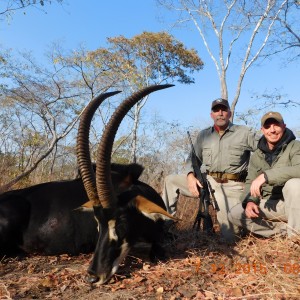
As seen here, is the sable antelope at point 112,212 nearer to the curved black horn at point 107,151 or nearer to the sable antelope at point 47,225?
the curved black horn at point 107,151

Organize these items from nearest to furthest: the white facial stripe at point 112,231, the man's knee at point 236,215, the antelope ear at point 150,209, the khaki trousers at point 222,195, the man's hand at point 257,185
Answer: the white facial stripe at point 112,231
the antelope ear at point 150,209
the man's hand at point 257,185
the man's knee at point 236,215
the khaki trousers at point 222,195

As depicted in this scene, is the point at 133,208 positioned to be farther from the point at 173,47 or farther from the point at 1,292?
the point at 173,47

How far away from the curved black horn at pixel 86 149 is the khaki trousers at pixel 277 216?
1924mm

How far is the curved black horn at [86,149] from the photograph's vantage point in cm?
347

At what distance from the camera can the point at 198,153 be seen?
218 inches

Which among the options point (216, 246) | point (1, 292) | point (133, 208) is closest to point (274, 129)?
point (216, 246)

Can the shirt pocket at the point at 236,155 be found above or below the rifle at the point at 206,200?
above

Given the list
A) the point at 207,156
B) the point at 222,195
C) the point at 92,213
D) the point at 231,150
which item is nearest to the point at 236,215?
the point at 222,195

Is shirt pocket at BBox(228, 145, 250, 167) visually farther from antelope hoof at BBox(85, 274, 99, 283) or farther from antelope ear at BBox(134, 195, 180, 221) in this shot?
antelope hoof at BBox(85, 274, 99, 283)

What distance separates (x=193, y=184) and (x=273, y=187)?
1.04m

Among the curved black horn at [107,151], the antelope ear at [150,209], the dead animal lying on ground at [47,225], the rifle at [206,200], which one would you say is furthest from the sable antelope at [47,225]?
the rifle at [206,200]

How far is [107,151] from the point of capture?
3.38 metres

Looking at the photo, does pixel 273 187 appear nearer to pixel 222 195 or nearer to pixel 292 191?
pixel 292 191

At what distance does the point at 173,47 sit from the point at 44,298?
23.9 m
